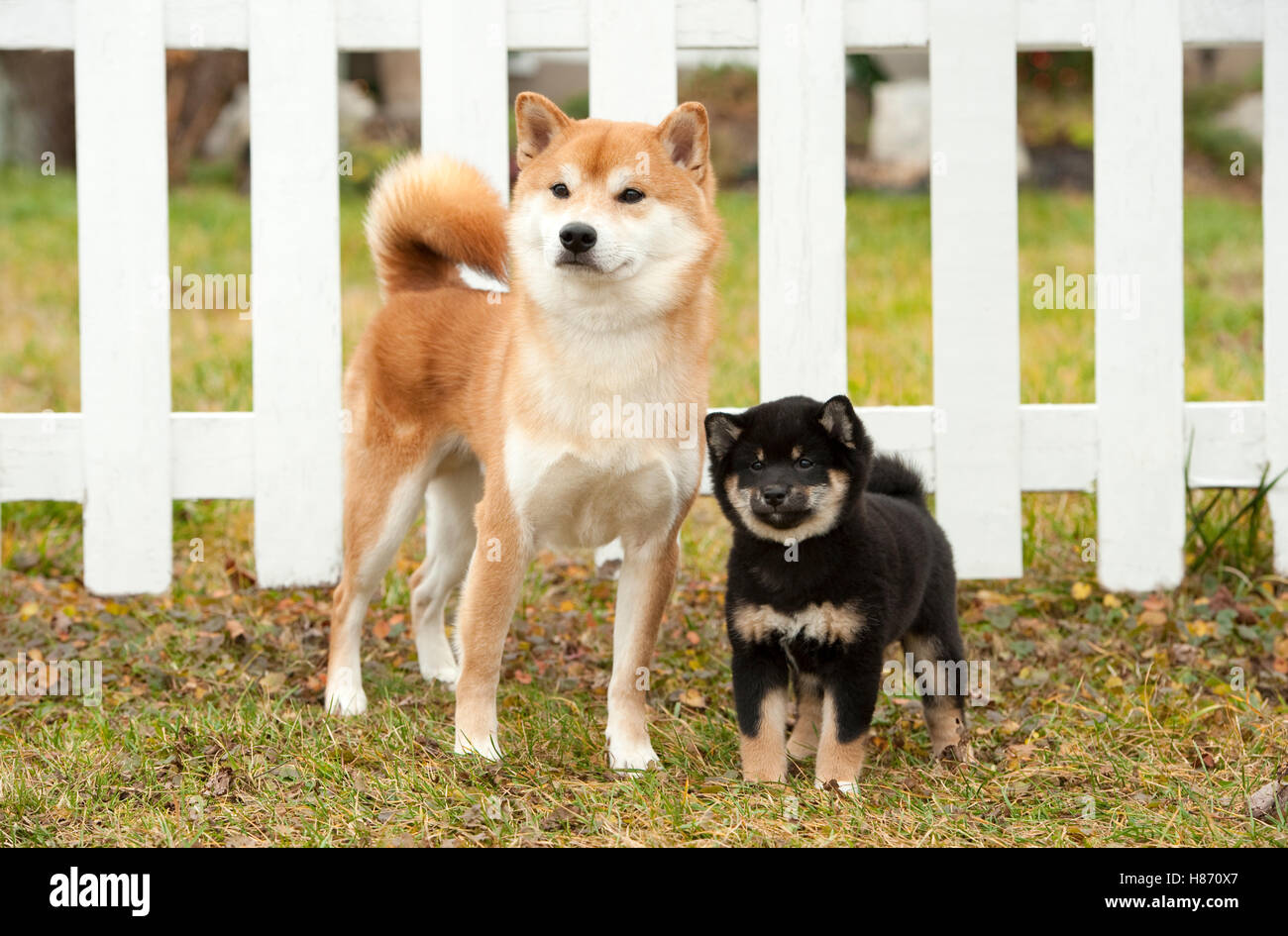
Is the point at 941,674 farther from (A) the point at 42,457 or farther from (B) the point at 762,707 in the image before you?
(A) the point at 42,457

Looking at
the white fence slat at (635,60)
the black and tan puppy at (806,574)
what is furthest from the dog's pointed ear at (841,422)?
the white fence slat at (635,60)

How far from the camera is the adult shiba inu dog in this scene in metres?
3.26

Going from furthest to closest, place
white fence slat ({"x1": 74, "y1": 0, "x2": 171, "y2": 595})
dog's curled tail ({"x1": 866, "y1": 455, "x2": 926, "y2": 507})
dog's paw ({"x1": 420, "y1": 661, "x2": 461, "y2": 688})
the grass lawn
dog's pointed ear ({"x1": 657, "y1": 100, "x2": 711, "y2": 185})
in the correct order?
white fence slat ({"x1": 74, "y1": 0, "x2": 171, "y2": 595})
dog's paw ({"x1": 420, "y1": 661, "x2": 461, "y2": 688})
dog's curled tail ({"x1": 866, "y1": 455, "x2": 926, "y2": 507})
dog's pointed ear ({"x1": 657, "y1": 100, "x2": 711, "y2": 185})
the grass lawn

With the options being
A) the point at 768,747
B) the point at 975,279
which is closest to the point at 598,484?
the point at 768,747

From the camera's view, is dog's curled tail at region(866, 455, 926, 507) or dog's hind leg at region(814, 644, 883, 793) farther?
dog's curled tail at region(866, 455, 926, 507)

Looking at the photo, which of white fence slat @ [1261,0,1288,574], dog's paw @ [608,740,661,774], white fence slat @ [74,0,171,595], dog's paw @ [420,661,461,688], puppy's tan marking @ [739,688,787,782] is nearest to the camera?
puppy's tan marking @ [739,688,787,782]

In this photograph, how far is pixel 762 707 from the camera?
126 inches

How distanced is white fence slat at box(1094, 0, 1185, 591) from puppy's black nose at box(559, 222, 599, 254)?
2091 mm

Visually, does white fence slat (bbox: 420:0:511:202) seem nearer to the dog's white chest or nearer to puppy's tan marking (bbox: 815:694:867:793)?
the dog's white chest

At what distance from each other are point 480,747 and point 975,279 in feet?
7.30

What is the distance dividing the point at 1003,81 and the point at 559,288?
1.93 metres

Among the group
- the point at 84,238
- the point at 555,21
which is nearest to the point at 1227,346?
the point at 555,21

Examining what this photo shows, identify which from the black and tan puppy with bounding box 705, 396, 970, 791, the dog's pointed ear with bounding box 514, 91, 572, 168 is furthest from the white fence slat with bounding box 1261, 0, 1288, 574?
the dog's pointed ear with bounding box 514, 91, 572, 168

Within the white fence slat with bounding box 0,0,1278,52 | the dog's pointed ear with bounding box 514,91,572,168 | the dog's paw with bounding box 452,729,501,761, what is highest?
the white fence slat with bounding box 0,0,1278,52
